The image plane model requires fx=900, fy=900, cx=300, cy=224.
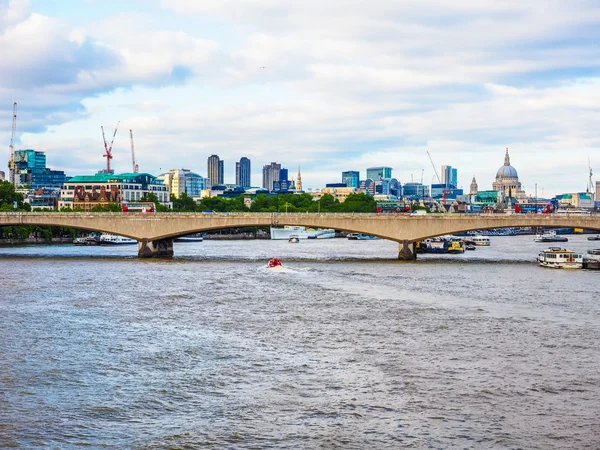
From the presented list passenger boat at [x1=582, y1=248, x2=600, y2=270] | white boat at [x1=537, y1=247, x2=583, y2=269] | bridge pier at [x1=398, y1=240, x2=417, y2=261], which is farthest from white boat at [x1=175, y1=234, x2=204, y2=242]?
passenger boat at [x1=582, y1=248, x2=600, y2=270]

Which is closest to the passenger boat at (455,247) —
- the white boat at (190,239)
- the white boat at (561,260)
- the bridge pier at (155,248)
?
the white boat at (561,260)

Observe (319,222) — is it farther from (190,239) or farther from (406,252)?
(190,239)

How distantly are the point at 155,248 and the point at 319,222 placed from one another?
70.2ft

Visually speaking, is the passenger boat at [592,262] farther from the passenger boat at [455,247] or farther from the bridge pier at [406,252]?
the passenger boat at [455,247]

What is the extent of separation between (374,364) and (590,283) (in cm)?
4315

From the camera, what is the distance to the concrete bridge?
340 ft

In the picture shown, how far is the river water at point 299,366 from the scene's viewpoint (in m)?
28.4

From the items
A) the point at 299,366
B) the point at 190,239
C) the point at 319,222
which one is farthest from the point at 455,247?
the point at 299,366

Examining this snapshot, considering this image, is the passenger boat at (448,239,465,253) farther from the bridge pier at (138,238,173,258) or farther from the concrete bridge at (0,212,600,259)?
the bridge pier at (138,238,173,258)

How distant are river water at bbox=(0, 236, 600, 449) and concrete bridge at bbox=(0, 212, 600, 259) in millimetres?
32658

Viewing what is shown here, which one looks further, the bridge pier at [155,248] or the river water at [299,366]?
the bridge pier at [155,248]

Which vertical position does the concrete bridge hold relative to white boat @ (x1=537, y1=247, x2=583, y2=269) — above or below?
above

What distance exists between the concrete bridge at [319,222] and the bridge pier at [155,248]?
0.28 ft

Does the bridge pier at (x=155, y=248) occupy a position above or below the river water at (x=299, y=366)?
above
